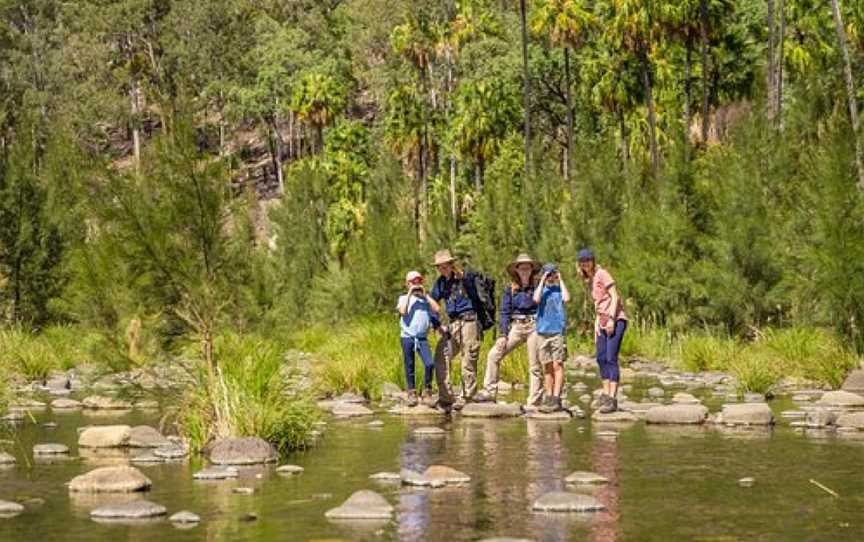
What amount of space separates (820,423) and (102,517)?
32.2 feet

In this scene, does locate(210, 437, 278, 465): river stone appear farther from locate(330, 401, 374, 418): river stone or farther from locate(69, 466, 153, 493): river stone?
locate(330, 401, 374, 418): river stone

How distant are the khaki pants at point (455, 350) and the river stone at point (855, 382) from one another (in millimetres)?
5884

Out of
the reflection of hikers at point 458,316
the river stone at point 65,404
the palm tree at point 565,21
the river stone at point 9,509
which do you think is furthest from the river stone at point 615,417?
the palm tree at point 565,21

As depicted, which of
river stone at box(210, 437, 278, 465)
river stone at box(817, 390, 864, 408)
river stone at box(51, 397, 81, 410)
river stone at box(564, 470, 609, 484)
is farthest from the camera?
river stone at box(51, 397, 81, 410)

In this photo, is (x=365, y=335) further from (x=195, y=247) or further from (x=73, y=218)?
(x=73, y=218)

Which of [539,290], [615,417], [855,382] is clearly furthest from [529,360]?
[855,382]

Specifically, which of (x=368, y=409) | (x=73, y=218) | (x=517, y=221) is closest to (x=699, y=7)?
(x=517, y=221)

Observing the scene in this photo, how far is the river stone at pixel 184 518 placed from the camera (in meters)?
12.3

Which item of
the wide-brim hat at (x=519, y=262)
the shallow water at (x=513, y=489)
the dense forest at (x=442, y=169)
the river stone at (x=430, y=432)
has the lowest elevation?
the shallow water at (x=513, y=489)

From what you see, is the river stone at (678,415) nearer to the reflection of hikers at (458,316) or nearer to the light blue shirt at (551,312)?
the light blue shirt at (551,312)

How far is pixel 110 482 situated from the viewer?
14109 millimetres

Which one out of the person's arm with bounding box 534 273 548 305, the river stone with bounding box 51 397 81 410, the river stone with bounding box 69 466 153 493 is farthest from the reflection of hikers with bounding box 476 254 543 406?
the river stone with bounding box 69 466 153 493

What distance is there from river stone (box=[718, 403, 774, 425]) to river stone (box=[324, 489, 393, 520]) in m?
7.89

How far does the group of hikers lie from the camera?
2084cm
